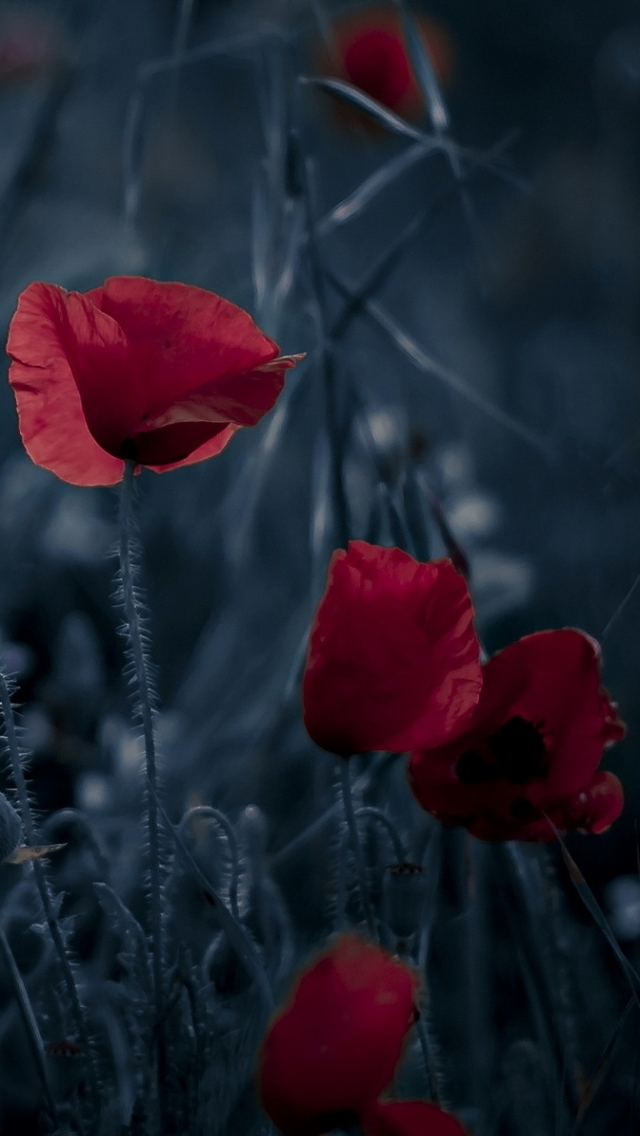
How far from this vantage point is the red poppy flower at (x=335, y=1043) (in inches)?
12.3

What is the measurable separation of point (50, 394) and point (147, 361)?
0.04m

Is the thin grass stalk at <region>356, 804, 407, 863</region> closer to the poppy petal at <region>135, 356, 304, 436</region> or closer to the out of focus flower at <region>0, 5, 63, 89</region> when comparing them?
the poppy petal at <region>135, 356, 304, 436</region>

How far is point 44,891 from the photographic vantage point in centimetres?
40

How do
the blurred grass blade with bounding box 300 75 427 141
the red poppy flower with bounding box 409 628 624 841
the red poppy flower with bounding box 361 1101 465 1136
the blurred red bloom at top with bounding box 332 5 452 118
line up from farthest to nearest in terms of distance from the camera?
the blurred red bloom at top with bounding box 332 5 452 118 → the blurred grass blade with bounding box 300 75 427 141 → the red poppy flower with bounding box 409 628 624 841 → the red poppy flower with bounding box 361 1101 465 1136

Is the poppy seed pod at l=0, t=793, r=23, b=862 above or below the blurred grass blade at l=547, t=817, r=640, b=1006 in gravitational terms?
above

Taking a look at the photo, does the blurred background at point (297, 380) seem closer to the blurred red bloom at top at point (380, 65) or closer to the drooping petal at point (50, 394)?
the blurred red bloom at top at point (380, 65)

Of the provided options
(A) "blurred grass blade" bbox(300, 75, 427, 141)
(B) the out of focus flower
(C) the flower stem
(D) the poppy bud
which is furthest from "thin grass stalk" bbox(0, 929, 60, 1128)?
(B) the out of focus flower

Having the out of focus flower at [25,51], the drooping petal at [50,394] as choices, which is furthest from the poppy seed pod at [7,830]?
the out of focus flower at [25,51]

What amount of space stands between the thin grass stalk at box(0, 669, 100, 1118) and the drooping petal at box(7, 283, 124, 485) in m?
0.08

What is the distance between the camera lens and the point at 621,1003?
62 cm

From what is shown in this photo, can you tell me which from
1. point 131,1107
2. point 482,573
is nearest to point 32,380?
point 131,1107

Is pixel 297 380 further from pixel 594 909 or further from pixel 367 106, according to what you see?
pixel 594 909

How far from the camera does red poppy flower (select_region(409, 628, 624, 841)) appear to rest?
1.36 ft

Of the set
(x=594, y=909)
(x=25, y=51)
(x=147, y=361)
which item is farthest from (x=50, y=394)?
(x=25, y=51)
